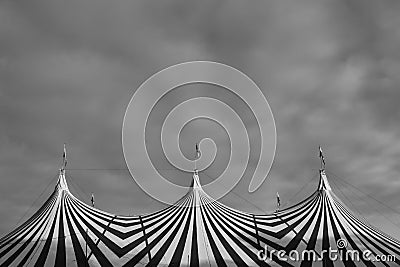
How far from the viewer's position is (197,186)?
51.5 feet

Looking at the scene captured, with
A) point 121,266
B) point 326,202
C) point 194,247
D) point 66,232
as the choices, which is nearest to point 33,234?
point 66,232

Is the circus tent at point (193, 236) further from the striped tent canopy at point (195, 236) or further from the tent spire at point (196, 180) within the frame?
the tent spire at point (196, 180)

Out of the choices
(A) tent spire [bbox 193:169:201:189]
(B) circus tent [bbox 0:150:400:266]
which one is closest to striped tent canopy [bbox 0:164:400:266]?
(B) circus tent [bbox 0:150:400:266]

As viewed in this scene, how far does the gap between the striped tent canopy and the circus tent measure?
0.03 metres

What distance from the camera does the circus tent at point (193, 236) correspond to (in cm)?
1289

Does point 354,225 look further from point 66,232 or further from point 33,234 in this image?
point 33,234

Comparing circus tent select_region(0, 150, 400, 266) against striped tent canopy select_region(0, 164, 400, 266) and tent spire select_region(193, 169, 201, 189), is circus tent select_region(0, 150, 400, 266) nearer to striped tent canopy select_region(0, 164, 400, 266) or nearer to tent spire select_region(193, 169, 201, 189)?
striped tent canopy select_region(0, 164, 400, 266)

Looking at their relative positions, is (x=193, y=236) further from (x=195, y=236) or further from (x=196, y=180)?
(x=196, y=180)

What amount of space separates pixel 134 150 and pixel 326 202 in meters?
7.33

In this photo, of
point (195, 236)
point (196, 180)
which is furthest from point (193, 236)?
point (196, 180)

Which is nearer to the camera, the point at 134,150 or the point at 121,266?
the point at 134,150

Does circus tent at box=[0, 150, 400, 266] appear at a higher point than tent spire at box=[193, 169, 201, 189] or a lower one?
lower

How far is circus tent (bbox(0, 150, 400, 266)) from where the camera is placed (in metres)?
12.9

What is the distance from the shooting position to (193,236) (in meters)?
13.8
